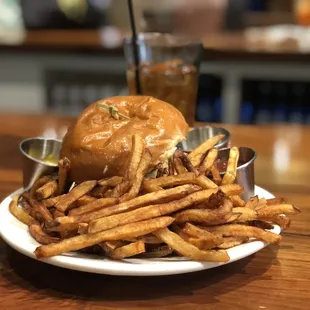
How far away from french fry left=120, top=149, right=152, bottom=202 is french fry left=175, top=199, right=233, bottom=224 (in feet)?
0.29

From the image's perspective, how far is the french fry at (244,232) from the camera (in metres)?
1.06

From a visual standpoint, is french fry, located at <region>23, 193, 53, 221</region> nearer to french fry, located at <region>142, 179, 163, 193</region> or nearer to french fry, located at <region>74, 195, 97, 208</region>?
french fry, located at <region>74, 195, 97, 208</region>

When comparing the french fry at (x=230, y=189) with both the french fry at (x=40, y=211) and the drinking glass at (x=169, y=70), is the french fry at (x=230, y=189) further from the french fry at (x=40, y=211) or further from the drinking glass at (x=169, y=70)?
the drinking glass at (x=169, y=70)

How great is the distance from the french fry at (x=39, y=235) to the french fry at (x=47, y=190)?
8cm

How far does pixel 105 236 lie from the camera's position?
3.27ft

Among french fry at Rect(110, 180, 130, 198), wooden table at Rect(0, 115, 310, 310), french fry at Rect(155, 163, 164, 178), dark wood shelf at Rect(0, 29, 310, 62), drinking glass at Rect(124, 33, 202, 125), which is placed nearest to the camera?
wooden table at Rect(0, 115, 310, 310)

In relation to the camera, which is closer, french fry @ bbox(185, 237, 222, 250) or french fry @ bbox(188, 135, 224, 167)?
french fry @ bbox(185, 237, 222, 250)

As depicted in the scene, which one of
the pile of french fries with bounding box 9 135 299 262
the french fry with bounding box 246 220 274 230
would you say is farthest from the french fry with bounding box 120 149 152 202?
the french fry with bounding box 246 220 274 230

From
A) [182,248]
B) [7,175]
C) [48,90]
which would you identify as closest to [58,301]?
[182,248]

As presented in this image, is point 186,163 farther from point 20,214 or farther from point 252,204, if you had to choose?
point 20,214

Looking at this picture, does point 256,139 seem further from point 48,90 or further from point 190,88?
point 48,90

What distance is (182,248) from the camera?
1.00 metres

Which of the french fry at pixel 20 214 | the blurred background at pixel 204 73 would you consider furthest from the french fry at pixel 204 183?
the blurred background at pixel 204 73

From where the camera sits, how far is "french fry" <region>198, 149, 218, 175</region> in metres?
1.20
